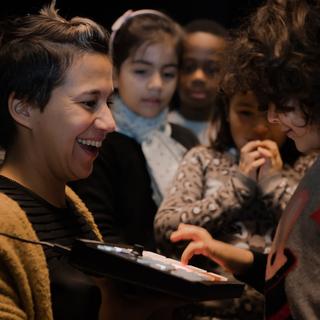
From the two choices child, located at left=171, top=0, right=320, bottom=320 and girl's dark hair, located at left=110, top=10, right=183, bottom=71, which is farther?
girl's dark hair, located at left=110, top=10, right=183, bottom=71

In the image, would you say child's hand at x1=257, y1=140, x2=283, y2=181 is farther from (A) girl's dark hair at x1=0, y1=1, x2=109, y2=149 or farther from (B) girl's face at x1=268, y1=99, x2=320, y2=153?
(A) girl's dark hair at x1=0, y1=1, x2=109, y2=149

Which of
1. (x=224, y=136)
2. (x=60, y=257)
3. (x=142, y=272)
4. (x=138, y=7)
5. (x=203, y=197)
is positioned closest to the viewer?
(x=142, y=272)

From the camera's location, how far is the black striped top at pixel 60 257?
1229 millimetres

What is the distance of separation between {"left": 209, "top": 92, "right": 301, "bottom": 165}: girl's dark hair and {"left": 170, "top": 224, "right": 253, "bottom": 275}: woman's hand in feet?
1.31

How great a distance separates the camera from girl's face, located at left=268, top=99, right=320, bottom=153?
4.59 ft

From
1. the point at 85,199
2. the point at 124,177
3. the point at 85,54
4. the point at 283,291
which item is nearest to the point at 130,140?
the point at 124,177

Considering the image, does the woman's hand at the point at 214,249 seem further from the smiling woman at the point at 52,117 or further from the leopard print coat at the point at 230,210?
the smiling woman at the point at 52,117

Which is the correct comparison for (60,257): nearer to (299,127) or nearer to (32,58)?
(32,58)

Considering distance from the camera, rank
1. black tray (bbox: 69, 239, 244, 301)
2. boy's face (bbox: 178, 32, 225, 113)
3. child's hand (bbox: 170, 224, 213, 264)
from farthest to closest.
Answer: boy's face (bbox: 178, 32, 225, 113) → child's hand (bbox: 170, 224, 213, 264) → black tray (bbox: 69, 239, 244, 301)

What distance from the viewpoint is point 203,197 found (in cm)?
182

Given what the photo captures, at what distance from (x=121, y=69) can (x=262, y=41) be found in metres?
0.80

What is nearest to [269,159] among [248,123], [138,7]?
[248,123]

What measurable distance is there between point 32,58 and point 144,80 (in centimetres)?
84

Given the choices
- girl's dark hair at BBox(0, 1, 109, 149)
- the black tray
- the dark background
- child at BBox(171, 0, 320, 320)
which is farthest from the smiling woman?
the dark background
